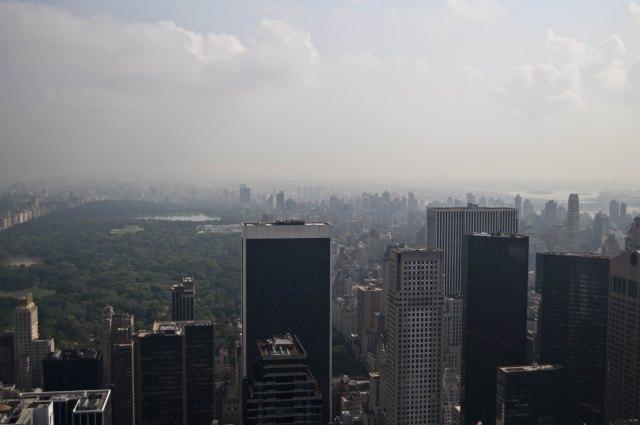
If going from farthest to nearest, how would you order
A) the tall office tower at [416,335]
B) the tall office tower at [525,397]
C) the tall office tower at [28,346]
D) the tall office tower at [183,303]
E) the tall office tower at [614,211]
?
the tall office tower at [183,303] < the tall office tower at [614,211] < the tall office tower at [28,346] < the tall office tower at [416,335] < the tall office tower at [525,397]

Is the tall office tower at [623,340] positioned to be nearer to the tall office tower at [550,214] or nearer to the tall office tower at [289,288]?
the tall office tower at [289,288]

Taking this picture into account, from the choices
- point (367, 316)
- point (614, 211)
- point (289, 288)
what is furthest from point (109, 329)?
point (614, 211)

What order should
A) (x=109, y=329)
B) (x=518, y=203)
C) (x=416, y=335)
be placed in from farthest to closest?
(x=518, y=203) < (x=109, y=329) < (x=416, y=335)

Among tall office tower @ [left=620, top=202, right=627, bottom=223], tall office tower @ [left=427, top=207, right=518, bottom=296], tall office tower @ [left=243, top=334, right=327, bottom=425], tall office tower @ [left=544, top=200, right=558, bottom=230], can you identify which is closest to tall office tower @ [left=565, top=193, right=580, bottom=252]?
tall office tower @ [left=544, top=200, right=558, bottom=230]

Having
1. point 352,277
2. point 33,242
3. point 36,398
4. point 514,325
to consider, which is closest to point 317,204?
point 352,277

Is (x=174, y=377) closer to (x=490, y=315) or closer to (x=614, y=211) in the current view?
(x=490, y=315)

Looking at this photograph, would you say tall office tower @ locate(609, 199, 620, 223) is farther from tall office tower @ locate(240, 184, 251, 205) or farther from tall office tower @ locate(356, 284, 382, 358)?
tall office tower @ locate(240, 184, 251, 205)

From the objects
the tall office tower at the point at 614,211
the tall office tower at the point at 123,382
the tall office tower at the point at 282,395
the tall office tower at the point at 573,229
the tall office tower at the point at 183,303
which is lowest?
the tall office tower at the point at 123,382

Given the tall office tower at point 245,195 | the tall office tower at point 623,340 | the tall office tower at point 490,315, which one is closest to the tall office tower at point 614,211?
the tall office tower at point 490,315
